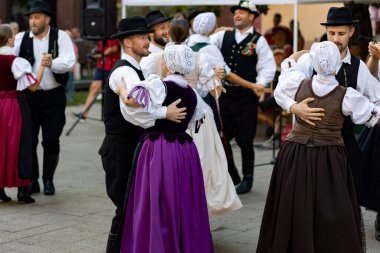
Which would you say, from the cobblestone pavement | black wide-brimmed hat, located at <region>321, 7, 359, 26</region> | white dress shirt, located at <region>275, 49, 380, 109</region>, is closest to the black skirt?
the cobblestone pavement

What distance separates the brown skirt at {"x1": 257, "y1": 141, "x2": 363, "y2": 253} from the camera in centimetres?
503

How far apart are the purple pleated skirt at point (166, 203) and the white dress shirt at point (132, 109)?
14cm

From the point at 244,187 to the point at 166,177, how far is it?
3310 mm

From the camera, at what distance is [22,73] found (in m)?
7.40

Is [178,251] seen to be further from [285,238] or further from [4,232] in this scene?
[4,232]

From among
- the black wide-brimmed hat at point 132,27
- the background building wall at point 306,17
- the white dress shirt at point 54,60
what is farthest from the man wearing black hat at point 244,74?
the background building wall at point 306,17

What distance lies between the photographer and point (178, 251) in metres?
5.08

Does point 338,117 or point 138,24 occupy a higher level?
point 138,24

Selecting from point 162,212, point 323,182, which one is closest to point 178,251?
point 162,212

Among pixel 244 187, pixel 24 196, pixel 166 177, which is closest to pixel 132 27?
pixel 166 177

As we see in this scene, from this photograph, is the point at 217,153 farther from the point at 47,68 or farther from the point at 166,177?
the point at 47,68

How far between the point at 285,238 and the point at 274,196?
0.97 ft

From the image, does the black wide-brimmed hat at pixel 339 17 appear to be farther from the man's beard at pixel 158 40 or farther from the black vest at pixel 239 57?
the black vest at pixel 239 57

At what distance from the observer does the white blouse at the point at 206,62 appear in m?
6.75
